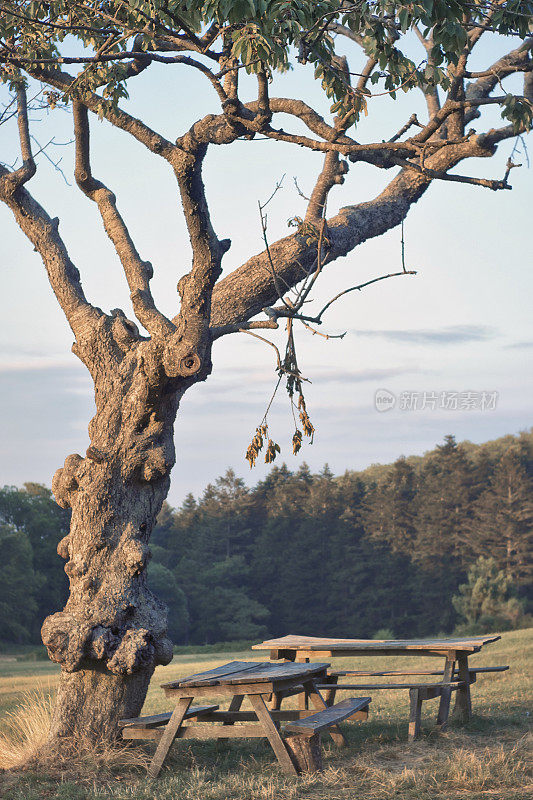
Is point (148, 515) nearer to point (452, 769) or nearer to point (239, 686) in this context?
point (239, 686)

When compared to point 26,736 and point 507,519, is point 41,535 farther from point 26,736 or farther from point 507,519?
point 26,736

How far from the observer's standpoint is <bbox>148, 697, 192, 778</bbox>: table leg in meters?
5.91

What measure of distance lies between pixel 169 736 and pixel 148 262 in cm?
490

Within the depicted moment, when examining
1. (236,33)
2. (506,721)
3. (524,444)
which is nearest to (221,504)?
(524,444)

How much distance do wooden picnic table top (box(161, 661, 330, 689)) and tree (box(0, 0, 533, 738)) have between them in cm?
79

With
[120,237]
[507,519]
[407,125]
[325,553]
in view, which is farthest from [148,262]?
[325,553]

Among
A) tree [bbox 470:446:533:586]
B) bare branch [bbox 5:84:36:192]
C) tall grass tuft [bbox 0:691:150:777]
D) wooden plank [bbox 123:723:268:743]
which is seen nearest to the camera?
wooden plank [bbox 123:723:268:743]

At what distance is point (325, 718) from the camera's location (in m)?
5.93

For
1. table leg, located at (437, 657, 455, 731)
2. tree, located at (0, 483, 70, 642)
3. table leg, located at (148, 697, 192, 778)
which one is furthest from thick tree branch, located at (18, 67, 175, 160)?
tree, located at (0, 483, 70, 642)

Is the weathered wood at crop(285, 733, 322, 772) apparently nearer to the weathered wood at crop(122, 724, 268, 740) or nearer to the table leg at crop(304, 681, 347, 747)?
the weathered wood at crop(122, 724, 268, 740)

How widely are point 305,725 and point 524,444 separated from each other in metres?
50.1

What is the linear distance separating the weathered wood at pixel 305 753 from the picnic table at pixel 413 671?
1.40m

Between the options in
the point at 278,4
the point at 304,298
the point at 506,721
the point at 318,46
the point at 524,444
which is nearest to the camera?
the point at 278,4

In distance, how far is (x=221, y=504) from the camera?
55.8 metres
